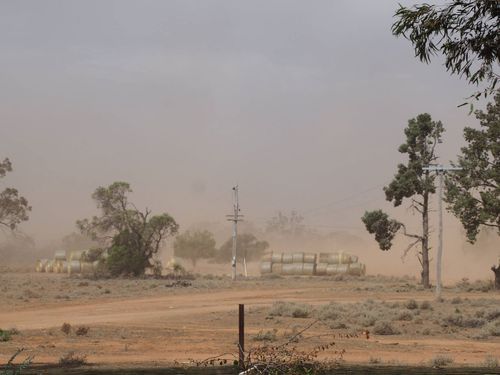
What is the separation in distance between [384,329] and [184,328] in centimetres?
823

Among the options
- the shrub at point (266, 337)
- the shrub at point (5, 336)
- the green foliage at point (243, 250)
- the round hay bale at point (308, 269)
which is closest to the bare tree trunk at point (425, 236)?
the round hay bale at point (308, 269)

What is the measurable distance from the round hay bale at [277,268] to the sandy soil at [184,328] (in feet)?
107

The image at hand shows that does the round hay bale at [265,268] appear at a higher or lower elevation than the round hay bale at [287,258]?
lower

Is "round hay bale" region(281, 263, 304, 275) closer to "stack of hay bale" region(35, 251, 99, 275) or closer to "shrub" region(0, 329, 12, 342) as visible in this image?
"stack of hay bale" region(35, 251, 99, 275)

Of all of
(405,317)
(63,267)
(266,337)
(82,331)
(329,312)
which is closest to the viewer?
(266,337)

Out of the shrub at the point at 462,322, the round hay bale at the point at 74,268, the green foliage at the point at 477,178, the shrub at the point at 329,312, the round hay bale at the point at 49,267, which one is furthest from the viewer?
the round hay bale at the point at 49,267

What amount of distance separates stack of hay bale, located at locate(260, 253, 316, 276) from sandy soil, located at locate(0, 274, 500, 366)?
1215 inches

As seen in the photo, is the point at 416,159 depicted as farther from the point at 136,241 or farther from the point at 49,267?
the point at 49,267

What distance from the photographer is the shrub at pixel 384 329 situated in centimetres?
2739

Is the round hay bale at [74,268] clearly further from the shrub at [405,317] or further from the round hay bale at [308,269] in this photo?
the shrub at [405,317]

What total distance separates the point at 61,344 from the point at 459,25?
17686 millimetres

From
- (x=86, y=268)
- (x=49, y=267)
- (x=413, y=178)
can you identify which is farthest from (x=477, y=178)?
(x=49, y=267)

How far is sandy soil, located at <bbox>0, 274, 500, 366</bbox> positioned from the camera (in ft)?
70.1

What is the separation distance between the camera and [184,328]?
28.5 m
